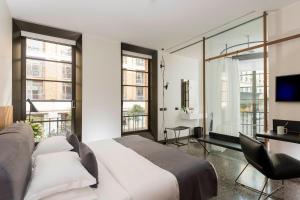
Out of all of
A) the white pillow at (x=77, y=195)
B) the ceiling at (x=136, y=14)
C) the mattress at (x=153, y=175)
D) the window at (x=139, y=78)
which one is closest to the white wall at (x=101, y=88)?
the ceiling at (x=136, y=14)

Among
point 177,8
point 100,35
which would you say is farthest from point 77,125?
point 177,8

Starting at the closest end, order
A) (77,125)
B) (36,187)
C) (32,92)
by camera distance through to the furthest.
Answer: (36,187), (32,92), (77,125)

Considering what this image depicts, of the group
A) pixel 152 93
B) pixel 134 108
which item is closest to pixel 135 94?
pixel 134 108

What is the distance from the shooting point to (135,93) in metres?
4.67

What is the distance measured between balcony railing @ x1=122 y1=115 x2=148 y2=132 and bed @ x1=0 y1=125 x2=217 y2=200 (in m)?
2.22

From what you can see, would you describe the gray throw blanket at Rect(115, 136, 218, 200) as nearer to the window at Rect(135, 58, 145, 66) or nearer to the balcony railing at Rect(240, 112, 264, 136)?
the balcony railing at Rect(240, 112, 264, 136)

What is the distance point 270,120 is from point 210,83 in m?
1.42

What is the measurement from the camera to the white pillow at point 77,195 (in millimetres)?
1138

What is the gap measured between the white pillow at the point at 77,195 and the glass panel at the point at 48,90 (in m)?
2.77

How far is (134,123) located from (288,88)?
332 cm

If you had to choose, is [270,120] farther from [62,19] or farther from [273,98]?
[62,19]

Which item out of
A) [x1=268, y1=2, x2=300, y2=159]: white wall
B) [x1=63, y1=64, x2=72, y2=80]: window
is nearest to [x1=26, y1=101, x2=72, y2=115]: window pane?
[x1=63, y1=64, x2=72, y2=80]: window

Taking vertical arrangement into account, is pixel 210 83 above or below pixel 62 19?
below

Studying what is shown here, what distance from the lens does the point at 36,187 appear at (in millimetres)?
1124
